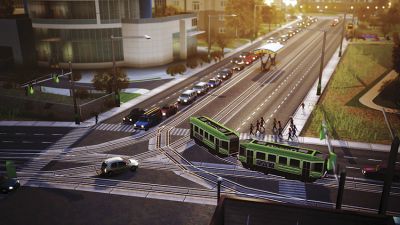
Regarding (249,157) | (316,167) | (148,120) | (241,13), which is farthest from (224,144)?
(241,13)

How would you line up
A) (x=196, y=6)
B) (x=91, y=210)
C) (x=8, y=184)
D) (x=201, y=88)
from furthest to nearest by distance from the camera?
(x=196, y=6), (x=201, y=88), (x=8, y=184), (x=91, y=210)

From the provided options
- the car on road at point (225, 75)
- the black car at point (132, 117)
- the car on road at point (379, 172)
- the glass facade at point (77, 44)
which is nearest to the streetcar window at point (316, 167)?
the car on road at point (379, 172)

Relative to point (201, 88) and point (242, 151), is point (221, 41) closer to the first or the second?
point (201, 88)

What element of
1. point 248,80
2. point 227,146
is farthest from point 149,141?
point 248,80

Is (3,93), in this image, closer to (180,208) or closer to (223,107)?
(223,107)

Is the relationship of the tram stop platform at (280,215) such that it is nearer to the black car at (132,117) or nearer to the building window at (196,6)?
the black car at (132,117)

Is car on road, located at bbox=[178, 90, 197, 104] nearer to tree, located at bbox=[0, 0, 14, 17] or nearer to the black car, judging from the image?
the black car
